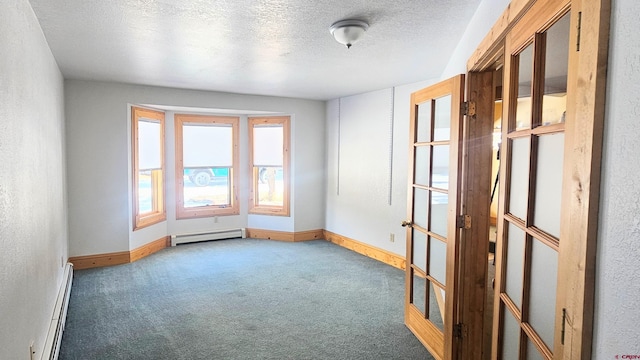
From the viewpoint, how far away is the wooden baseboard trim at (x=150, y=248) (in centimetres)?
534

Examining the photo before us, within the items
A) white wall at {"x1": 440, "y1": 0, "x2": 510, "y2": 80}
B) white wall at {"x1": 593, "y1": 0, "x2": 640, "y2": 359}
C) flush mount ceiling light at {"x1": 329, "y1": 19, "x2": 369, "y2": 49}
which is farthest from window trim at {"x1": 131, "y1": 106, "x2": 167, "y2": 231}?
white wall at {"x1": 593, "y1": 0, "x2": 640, "y2": 359}

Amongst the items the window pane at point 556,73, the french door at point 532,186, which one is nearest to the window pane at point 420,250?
the french door at point 532,186

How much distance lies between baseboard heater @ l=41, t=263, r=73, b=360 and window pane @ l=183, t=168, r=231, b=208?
2440 mm

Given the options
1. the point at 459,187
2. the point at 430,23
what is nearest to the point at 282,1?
the point at 430,23

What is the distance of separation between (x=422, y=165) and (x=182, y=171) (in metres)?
4.39

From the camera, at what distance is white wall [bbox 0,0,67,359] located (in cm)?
179

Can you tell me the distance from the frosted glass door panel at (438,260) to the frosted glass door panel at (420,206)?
0.18 meters

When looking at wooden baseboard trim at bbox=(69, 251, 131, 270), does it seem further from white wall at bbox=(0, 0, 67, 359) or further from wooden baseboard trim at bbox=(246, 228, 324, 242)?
wooden baseboard trim at bbox=(246, 228, 324, 242)

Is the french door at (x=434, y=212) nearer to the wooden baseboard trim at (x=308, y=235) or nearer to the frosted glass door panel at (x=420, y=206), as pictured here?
the frosted glass door panel at (x=420, y=206)

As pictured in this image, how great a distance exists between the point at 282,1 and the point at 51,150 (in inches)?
102

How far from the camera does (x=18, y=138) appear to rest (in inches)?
83.2

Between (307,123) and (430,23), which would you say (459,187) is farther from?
(307,123)

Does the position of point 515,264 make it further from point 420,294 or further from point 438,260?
point 420,294

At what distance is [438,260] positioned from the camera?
9.65 feet
